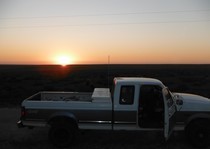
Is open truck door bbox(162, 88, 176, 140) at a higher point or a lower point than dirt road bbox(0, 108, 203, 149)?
higher

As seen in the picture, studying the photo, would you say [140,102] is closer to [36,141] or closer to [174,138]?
[174,138]

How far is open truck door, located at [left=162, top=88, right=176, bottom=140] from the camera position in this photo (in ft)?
27.1

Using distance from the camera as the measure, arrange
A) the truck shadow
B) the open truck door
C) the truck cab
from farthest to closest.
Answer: the truck shadow < the truck cab < the open truck door

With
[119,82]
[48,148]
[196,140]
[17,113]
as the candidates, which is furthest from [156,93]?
[17,113]

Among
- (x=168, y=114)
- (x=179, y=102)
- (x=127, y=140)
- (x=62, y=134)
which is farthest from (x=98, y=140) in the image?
(x=179, y=102)

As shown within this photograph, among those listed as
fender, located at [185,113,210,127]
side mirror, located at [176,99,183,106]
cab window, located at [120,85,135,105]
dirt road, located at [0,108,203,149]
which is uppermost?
cab window, located at [120,85,135,105]

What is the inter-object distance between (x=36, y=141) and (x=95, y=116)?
7.21 feet

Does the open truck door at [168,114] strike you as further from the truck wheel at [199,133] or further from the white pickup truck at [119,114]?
the truck wheel at [199,133]

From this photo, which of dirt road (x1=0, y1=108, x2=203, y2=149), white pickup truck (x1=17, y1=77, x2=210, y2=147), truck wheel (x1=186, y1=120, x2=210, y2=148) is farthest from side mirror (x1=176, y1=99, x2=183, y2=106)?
dirt road (x1=0, y1=108, x2=203, y2=149)

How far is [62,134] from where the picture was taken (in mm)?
8953

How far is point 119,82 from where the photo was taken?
29.3ft

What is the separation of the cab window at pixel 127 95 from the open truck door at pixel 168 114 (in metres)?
0.87

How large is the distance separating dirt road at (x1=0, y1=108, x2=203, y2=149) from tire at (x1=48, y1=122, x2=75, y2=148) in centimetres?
28

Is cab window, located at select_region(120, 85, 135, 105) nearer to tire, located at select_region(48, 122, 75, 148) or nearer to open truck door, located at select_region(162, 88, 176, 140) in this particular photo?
open truck door, located at select_region(162, 88, 176, 140)
